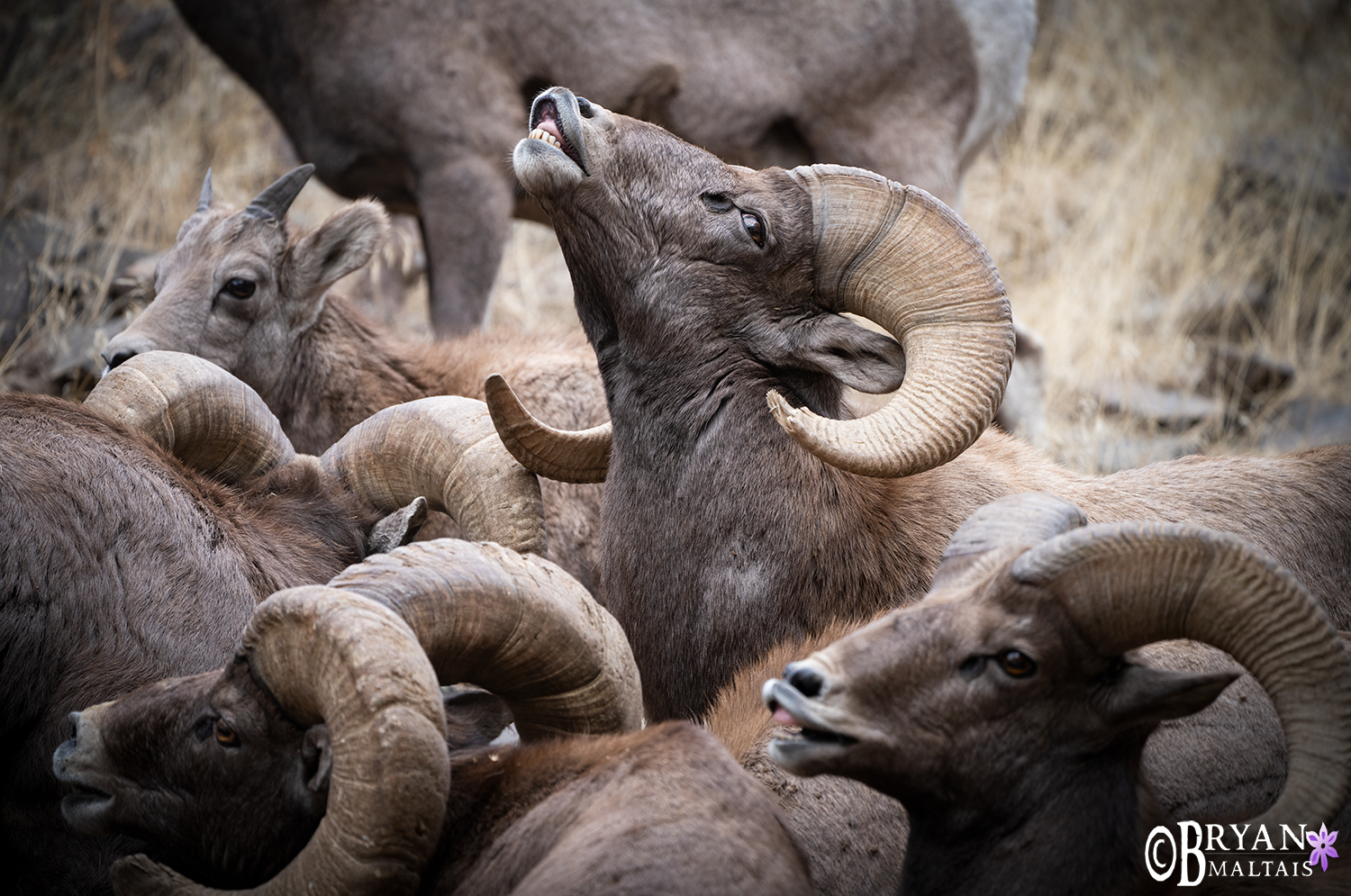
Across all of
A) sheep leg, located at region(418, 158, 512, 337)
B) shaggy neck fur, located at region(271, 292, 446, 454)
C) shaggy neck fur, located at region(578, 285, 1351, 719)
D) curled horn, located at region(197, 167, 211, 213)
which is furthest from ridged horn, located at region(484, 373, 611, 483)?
sheep leg, located at region(418, 158, 512, 337)

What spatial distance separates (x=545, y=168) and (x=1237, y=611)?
241cm

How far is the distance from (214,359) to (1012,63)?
560 cm

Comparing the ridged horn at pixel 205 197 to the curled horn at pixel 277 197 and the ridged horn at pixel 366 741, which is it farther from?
the ridged horn at pixel 366 741

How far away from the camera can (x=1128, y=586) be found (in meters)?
2.86

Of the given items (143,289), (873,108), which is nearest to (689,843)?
(143,289)

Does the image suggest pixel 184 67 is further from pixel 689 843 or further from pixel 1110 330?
pixel 689 843

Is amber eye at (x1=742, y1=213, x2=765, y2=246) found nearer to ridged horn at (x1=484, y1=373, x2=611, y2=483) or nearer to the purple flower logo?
ridged horn at (x1=484, y1=373, x2=611, y2=483)

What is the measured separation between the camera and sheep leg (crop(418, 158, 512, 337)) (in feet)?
25.2

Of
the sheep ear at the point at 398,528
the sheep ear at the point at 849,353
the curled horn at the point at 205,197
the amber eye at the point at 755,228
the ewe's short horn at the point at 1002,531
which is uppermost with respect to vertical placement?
the amber eye at the point at 755,228

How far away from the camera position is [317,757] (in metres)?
3.11

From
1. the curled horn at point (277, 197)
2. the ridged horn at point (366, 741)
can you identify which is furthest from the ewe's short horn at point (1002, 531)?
the curled horn at point (277, 197)

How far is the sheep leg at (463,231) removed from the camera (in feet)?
25.2

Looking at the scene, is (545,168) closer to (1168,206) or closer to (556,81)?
(556,81)

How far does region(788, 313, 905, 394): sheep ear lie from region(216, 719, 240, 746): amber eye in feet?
6.90
